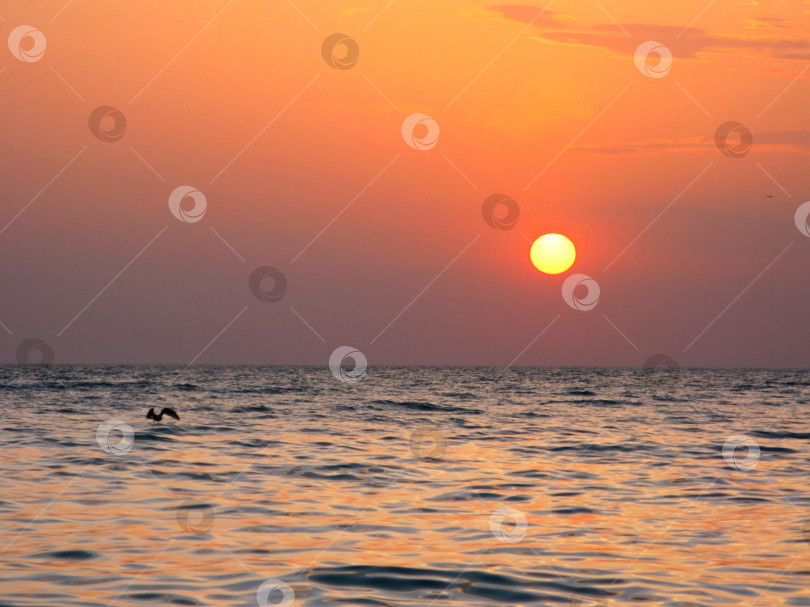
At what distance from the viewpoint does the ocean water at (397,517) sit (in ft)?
31.0

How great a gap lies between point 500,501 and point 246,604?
6732 millimetres

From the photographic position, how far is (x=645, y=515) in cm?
1367

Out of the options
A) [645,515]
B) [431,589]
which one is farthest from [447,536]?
[645,515]

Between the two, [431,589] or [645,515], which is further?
[645,515]

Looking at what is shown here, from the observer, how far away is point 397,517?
43.3 feet

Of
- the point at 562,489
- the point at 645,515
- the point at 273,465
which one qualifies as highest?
the point at 273,465

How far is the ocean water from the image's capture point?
946cm

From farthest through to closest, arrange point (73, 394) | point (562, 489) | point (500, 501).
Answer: point (73, 394), point (562, 489), point (500, 501)

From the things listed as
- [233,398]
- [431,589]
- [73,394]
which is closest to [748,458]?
[431,589]

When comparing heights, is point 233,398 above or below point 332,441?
above

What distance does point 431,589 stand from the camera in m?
9.48

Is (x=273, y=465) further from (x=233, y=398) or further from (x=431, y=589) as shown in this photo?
(x=233, y=398)

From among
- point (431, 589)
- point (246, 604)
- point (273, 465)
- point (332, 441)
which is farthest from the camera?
point (332, 441)

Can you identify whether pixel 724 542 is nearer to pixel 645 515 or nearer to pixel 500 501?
pixel 645 515
